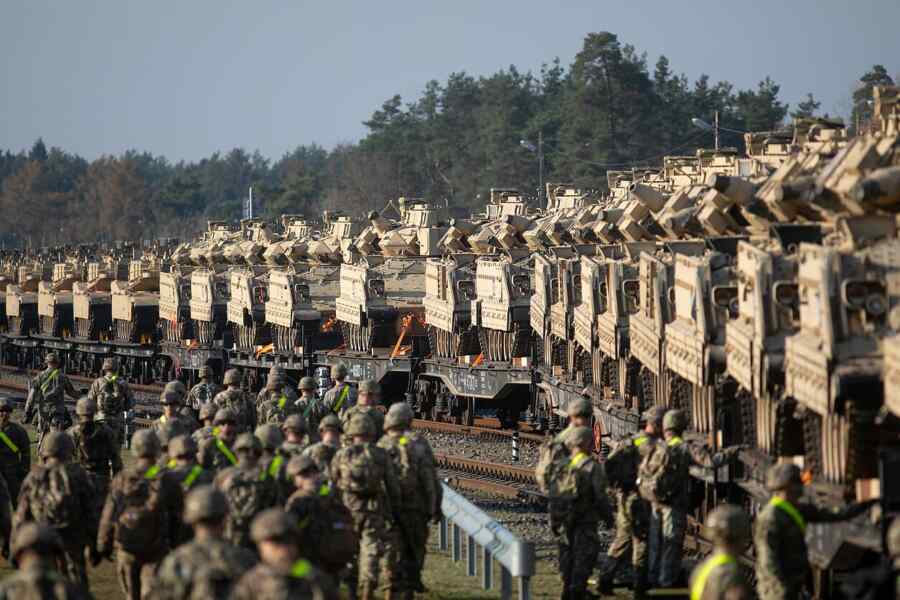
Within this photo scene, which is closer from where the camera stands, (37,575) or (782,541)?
(37,575)

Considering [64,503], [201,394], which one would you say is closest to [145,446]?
[64,503]

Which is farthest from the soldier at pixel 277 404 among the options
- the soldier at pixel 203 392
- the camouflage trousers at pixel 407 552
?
the camouflage trousers at pixel 407 552

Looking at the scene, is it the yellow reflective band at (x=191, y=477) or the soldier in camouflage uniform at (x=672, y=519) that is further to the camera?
the soldier in camouflage uniform at (x=672, y=519)

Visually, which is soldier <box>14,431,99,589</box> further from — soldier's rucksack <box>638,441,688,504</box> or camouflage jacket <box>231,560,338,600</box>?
camouflage jacket <box>231,560,338,600</box>

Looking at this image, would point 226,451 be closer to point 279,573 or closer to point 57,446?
point 57,446

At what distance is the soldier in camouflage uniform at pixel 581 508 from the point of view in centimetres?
1466

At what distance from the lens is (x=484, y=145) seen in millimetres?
98562

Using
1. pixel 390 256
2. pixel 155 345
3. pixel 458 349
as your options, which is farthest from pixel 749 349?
pixel 155 345

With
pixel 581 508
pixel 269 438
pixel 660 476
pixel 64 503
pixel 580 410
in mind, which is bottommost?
pixel 581 508

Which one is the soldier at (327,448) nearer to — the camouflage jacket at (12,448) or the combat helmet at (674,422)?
the combat helmet at (674,422)

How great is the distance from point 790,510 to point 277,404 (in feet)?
33.1

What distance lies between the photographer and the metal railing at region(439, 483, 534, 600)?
45.3ft

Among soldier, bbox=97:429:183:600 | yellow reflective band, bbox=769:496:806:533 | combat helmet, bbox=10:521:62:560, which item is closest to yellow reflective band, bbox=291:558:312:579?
combat helmet, bbox=10:521:62:560

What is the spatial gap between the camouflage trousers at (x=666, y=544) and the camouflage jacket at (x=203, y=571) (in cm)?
606
